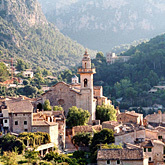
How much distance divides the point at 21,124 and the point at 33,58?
100 metres

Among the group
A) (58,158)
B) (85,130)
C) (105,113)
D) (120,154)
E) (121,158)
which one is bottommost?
(58,158)

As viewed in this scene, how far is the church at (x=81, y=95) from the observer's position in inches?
2388

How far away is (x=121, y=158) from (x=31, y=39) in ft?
379

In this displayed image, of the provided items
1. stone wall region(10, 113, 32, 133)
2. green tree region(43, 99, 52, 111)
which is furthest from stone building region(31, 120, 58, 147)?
green tree region(43, 99, 52, 111)

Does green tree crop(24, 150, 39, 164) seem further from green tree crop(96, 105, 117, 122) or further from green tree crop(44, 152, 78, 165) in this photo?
green tree crop(96, 105, 117, 122)

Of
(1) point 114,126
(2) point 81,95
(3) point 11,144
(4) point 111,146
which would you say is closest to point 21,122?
(3) point 11,144

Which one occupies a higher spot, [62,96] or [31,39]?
[31,39]

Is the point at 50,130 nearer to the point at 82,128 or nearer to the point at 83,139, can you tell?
the point at 83,139

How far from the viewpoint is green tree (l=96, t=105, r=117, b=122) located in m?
61.4

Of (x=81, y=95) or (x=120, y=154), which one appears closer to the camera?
(x=120, y=154)

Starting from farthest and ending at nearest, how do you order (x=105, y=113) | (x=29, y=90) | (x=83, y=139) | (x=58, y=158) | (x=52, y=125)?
(x=29, y=90), (x=105, y=113), (x=83, y=139), (x=52, y=125), (x=58, y=158)

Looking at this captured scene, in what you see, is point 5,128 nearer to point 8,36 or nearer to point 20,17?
point 8,36

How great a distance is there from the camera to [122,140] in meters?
49.4

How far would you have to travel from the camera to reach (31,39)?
155 m
